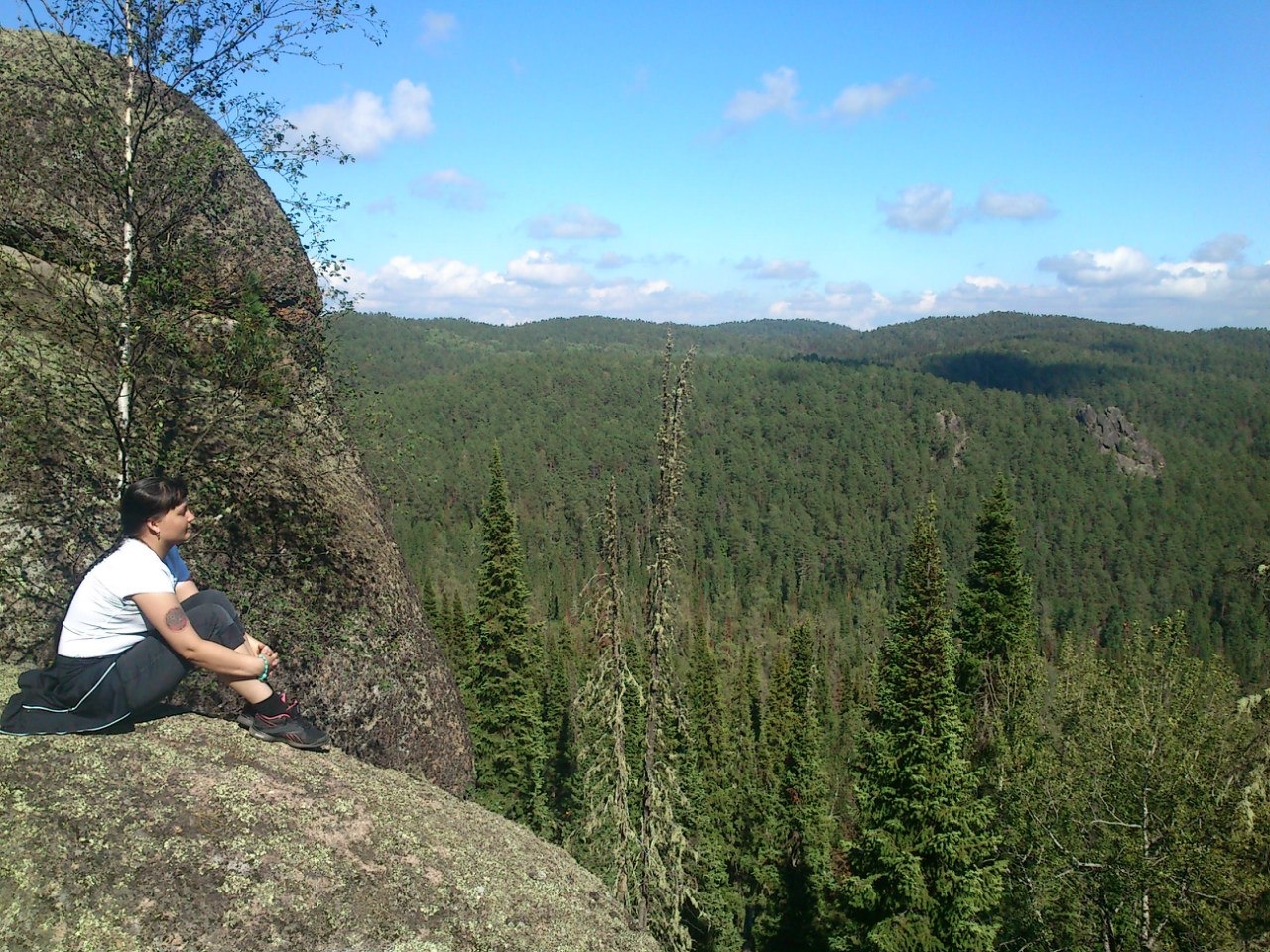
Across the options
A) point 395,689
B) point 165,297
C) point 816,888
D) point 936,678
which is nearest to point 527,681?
point 816,888

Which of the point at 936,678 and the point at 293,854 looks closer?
the point at 293,854

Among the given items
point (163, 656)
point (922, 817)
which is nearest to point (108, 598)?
point (163, 656)

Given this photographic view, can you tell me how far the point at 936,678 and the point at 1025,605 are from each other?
20.4ft

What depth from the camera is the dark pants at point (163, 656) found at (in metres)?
5.60

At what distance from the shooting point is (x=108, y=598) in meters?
5.44

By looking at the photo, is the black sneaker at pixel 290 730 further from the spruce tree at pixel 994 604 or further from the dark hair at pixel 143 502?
the spruce tree at pixel 994 604

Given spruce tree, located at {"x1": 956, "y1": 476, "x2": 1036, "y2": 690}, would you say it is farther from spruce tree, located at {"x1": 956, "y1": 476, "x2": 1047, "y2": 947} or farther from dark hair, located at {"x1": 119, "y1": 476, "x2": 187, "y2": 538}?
dark hair, located at {"x1": 119, "y1": 476, "x2": 187, "y2": 538}

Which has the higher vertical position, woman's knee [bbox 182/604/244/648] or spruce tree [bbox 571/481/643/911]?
woman's knee [bbox 182/604/244/648]

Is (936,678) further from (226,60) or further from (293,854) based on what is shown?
(226,60)

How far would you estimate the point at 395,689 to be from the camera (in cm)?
961

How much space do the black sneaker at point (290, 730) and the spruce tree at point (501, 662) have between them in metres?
18.1

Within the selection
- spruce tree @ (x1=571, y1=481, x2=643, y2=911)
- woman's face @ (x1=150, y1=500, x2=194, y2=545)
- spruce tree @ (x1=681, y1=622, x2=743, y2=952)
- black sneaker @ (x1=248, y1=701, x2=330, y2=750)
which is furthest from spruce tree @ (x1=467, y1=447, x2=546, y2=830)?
woman's face @ (x1=150, y1=500, x2=194, y2=545)

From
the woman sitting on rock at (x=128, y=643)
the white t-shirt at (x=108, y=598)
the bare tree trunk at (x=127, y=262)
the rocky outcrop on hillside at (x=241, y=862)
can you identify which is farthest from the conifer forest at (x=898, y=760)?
the rocky outcrop on hillside at (x=241, y=862)

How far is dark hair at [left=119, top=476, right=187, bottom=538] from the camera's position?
18.1 ft
